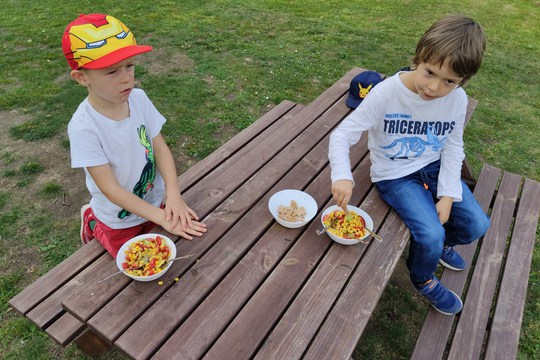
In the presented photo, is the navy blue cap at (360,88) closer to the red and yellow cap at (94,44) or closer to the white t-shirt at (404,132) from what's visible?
the white t-shirt at (404,132)

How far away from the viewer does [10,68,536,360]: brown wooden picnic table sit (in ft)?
5.05

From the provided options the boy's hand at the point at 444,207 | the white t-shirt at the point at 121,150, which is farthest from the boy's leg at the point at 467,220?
the white t-shirt at the point at 121,150

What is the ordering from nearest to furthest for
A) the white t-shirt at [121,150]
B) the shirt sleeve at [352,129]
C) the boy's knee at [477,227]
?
the white t-shirt at [121,150] → the shirt sleeve at [352,129] → the boy's knee at [477,227]

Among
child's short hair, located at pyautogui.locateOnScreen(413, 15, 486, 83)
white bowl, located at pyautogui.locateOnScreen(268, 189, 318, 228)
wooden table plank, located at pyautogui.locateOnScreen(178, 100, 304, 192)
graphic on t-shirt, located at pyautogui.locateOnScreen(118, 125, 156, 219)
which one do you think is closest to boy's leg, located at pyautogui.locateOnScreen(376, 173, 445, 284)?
white bowl, located at pyautogui.locateOnScreen(268, 189, 318, 228)

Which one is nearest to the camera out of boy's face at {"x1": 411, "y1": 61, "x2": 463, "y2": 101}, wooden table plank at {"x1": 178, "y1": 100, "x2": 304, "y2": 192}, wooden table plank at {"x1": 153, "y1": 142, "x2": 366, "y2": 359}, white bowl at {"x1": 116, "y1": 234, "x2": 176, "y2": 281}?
wooden table plank at {"x1": 153, "y1": 142, "x2": 366, "y2": 359}

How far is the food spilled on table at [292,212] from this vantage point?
6.75ft

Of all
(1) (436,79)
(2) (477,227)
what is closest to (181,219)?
(1) (436,79)

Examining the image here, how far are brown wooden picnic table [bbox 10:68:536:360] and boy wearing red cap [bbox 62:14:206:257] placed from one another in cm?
15

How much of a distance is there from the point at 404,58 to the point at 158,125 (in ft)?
15.0

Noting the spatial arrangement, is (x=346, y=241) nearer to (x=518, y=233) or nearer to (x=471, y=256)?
(x=471, y=256)

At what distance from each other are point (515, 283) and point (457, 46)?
148 cm

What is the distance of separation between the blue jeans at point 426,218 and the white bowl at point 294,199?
18.9 inches

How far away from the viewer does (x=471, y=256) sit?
2637 mm

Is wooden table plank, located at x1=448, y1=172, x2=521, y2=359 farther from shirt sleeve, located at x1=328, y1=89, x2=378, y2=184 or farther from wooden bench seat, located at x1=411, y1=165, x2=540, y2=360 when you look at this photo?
shirt sleeve, located at x1=328, y1=89, x2=378, y2=184
